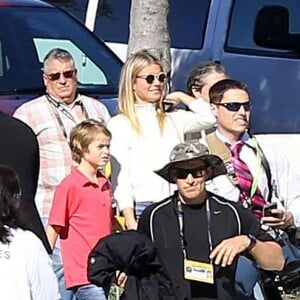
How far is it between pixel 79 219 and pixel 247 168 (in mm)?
1009

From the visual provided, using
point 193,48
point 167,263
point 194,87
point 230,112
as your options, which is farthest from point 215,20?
point 167,263

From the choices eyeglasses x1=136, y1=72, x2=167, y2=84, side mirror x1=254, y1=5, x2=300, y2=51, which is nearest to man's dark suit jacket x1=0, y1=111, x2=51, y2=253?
eyeglasses x1=136, y1=72, x2=167, y2=84

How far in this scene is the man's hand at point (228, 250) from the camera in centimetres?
464

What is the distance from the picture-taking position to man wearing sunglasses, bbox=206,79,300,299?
567 cm

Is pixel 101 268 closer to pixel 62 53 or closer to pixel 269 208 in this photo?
pixel 269 208

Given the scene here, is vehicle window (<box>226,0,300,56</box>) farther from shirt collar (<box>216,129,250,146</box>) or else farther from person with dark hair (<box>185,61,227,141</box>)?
shirt collar (<box>216,129,250,146</box>)

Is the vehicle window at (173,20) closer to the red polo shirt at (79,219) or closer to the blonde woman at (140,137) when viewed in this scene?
the blonde woman at (140,137)

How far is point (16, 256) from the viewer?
173 inches

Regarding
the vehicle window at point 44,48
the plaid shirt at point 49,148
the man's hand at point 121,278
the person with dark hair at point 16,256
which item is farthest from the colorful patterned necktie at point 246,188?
the vehicle window at point 44,48

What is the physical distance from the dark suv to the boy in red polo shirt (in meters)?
1.75

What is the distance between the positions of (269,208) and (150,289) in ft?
3.22

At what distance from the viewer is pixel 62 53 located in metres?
6.82

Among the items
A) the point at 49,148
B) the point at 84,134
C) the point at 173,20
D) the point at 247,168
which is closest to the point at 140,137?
the point at 84,134

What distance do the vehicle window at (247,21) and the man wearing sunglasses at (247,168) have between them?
187 inches
